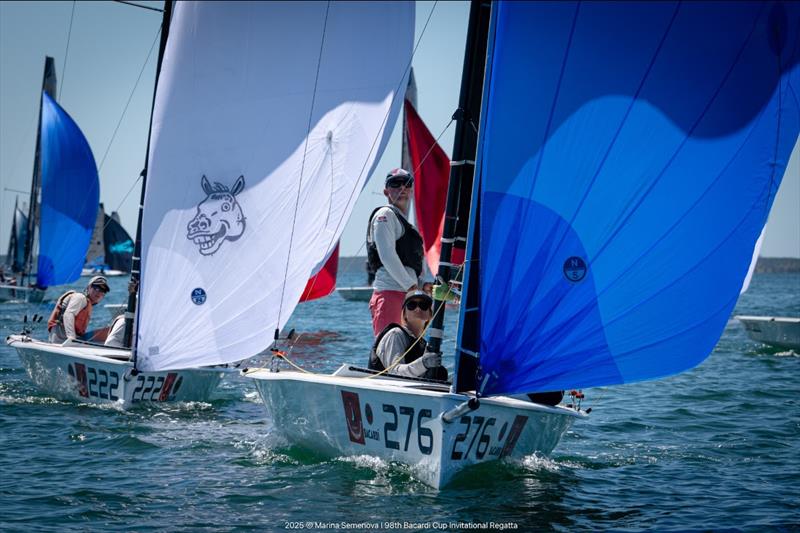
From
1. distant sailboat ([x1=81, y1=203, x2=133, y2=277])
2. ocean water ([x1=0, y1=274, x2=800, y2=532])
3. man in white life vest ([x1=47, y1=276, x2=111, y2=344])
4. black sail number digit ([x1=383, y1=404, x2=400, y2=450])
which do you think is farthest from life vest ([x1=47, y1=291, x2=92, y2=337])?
distant sailboat ([x1=81, y1=203, x2=133, y2=277])

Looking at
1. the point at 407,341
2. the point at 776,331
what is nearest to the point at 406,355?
the point at 407,341

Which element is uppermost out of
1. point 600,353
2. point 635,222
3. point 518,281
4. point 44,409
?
point 635,222

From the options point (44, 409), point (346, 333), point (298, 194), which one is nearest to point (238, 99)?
point (298, 194)

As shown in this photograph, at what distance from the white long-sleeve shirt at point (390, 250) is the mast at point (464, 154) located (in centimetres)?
72

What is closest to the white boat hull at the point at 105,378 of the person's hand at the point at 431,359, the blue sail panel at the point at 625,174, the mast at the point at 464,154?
the person's hand at the point at 431,359

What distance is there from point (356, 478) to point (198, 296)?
2.75m

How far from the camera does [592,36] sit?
583 cm

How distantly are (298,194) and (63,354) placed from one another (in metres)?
3.64

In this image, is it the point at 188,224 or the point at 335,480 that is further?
the point at 188,224

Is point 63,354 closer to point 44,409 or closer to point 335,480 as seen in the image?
point 44,409

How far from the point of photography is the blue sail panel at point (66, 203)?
52.5 feet

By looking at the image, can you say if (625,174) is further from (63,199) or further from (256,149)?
(63,199)

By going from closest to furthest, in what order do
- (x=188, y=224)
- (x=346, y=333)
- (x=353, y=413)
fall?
(x=353, y=413)
(x=188, y=224)
(x=346, y=333)

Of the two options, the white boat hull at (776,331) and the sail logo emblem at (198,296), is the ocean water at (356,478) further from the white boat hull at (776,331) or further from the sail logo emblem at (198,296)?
the white boat hull at (776,331)
